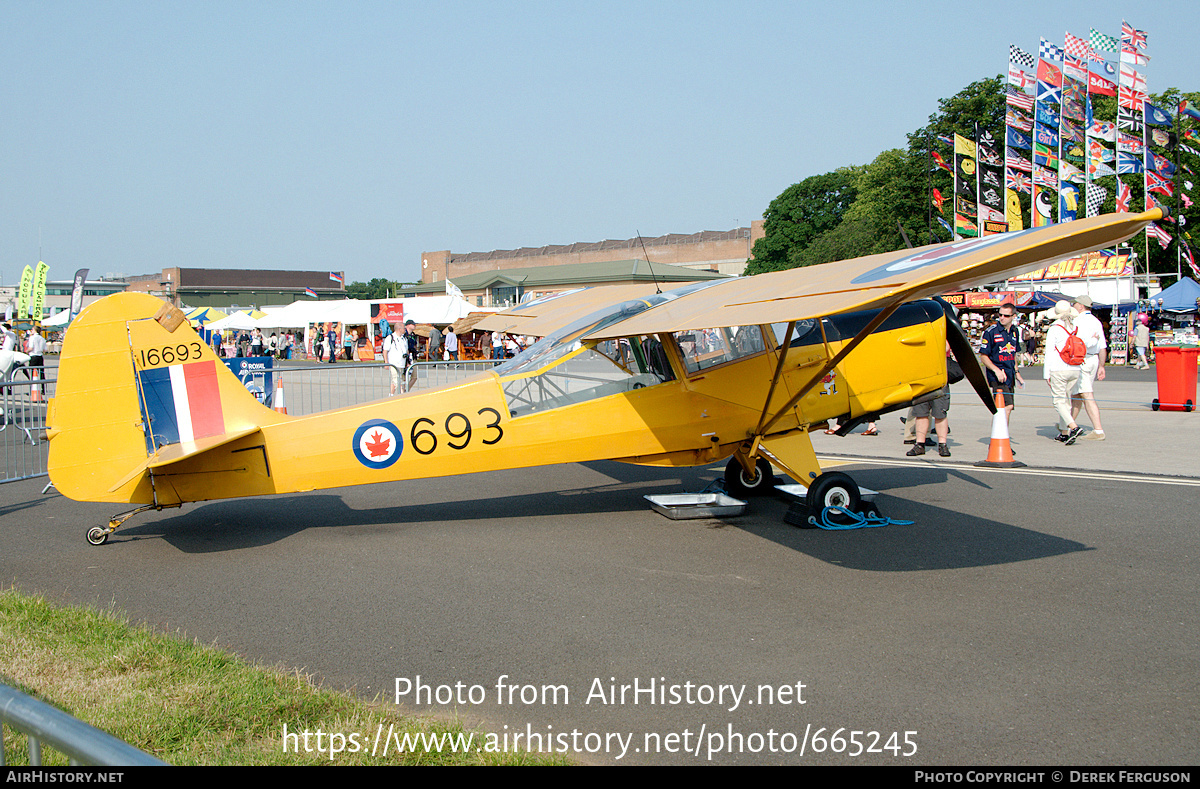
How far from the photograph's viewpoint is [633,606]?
5.07 meters

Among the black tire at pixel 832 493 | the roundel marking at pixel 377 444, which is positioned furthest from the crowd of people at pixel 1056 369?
the roundel marking at pixel 377 444

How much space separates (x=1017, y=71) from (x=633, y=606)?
4243 cm

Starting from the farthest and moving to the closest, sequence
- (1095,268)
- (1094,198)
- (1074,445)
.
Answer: (1095,268) → (1094,198) → (1074,445)

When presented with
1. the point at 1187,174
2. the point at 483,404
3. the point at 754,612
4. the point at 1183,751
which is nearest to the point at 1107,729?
the point at 1183,751

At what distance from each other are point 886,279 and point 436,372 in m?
10.6

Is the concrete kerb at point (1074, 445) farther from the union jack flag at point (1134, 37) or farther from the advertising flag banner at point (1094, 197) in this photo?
the union jack flag at point (1134, 37)

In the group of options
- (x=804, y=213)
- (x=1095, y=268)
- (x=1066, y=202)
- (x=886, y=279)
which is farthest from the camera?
(x=804, y=213)

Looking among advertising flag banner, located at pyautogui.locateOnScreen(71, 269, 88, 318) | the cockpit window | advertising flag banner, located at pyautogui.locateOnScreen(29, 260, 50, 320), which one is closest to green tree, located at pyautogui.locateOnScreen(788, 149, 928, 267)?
the cockpit window

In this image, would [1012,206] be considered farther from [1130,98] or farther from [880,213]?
[880,213]

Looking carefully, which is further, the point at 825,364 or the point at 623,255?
the point at 623,255

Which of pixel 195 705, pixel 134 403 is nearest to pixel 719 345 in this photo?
pixel 134 403

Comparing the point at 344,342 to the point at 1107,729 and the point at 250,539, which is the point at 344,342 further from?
the point at 1107,729

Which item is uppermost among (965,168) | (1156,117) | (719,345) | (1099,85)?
(1099,85)

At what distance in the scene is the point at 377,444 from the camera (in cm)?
657
